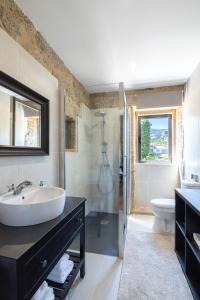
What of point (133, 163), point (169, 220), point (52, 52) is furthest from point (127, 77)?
point (169, 220)

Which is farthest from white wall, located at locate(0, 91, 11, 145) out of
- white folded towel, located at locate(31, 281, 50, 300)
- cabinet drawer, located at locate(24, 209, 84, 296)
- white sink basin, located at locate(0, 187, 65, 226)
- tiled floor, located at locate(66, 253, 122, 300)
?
tiled floor, located at locate(66, 253, 122, 300)

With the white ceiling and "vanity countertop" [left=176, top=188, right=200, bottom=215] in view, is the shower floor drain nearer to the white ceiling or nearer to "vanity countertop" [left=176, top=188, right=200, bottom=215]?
"vanity countertop" [left=176, top=188, right=200, bottom=215]

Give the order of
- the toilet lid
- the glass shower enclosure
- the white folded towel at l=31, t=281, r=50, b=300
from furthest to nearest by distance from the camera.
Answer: the toilet lid → the glass shower enclosure → the white folded towel at l=31, t=281, r=50, b=300

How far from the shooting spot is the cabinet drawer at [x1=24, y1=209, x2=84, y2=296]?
88 cm

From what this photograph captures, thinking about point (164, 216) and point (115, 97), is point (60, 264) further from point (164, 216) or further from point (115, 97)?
point (115, 97)

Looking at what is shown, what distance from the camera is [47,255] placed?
103 centimetres

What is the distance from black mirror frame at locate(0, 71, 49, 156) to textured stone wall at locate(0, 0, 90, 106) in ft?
1.25

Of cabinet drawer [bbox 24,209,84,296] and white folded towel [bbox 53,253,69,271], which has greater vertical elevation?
cabinet drawer [bbox 24,209,84,296]

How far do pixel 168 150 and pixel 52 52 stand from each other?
2.53m

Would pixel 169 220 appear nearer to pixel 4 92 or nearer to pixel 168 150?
pixel 168 150

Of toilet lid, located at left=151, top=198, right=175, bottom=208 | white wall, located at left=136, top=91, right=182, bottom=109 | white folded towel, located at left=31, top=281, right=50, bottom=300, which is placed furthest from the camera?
white wall, located at left=136, top=91, right=182, bottom=109

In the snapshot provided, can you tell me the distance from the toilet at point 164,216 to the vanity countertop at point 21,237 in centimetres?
178

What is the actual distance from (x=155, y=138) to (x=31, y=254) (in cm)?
302

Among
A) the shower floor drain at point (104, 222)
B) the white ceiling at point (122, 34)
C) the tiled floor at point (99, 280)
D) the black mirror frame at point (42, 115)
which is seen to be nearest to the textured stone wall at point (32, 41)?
the white ceiling at point (122, 34)
